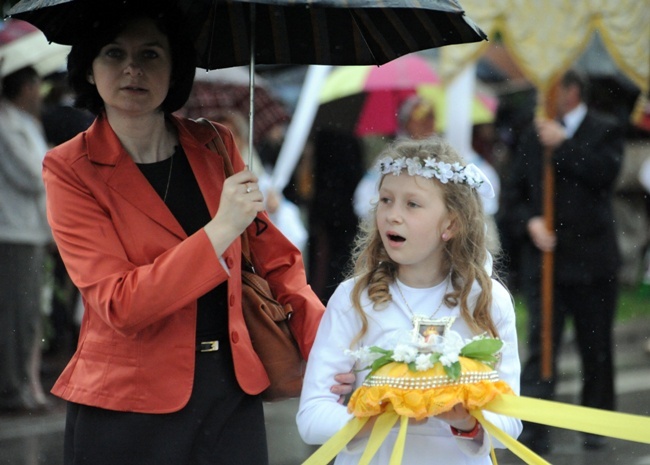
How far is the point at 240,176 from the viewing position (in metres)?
3.40

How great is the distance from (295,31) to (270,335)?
1.03 meters

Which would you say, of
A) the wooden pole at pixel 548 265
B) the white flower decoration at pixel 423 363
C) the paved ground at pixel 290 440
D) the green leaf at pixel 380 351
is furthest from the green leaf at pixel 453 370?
the wooden pole at pixel 548 265

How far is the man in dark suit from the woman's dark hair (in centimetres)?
447

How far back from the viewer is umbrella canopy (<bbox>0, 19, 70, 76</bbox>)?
331 inches

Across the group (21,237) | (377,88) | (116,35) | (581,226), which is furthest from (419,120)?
(116,35)

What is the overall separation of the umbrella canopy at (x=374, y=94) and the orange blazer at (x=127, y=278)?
22.8ft

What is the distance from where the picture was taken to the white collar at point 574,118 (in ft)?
25.9

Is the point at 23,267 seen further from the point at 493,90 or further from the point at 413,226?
the point at 493,90

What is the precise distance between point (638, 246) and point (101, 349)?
13.6 m

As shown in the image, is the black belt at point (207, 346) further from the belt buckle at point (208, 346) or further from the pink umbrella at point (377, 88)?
the pink umbrella at point (377, 88)

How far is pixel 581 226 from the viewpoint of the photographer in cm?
781

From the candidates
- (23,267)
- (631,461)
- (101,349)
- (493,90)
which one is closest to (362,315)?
(101,349)

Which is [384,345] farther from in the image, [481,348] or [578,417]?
[578,417]

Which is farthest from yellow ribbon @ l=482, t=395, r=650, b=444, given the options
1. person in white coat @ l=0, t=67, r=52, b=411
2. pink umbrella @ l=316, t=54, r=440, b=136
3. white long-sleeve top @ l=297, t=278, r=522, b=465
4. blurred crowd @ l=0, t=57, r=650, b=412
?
pink umbrella @ l=316, t=54, r=440, b=136
